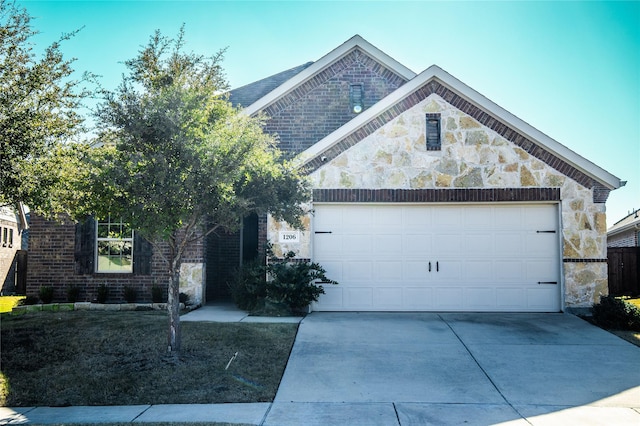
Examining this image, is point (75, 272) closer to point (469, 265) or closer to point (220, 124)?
point (220, 124)

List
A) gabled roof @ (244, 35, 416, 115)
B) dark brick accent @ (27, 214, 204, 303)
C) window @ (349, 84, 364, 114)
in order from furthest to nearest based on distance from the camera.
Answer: window @ (349, 84, 364, 114), gabled roof @ (244, 35, 416, 115), dark brick accent @ (27, 214, 204, 303)

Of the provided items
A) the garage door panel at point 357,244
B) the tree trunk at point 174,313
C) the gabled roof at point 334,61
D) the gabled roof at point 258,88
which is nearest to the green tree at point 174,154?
the tree trunk at point 174,313

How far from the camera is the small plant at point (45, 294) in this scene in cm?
1318

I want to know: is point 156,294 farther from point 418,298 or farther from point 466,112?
point 466,112

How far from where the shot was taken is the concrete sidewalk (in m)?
6.10

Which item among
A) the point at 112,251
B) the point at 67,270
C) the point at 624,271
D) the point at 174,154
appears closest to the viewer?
the point at 174,154

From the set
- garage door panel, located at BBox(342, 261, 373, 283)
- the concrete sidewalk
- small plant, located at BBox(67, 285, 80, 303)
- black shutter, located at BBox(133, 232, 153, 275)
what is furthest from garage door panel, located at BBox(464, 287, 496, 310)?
small plant, located at BBox(67, 285, 80, 303)

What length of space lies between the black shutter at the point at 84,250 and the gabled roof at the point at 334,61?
5.48 meters

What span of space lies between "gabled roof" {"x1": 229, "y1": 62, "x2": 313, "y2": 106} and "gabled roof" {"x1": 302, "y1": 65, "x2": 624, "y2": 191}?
223 inches

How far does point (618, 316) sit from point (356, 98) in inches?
347

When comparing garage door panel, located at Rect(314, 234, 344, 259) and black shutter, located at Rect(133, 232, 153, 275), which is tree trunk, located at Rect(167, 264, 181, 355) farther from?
black shutter, located at Rect(133, 232, 153, 275)

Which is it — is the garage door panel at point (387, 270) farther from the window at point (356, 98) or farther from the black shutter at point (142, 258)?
the black shutter at point (142, 258)

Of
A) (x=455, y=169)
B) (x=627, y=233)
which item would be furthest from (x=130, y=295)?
(x=627, y=233)

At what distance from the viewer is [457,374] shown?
25.1ft
